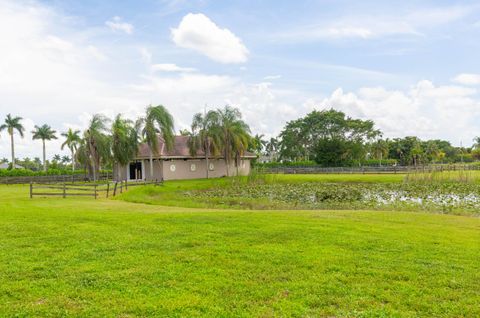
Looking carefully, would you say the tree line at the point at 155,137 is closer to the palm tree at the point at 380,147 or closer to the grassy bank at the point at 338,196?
the grassy bank at the point at 338,196

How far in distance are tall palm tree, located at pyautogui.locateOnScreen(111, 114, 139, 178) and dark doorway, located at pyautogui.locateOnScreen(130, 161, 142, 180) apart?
12.1 ft

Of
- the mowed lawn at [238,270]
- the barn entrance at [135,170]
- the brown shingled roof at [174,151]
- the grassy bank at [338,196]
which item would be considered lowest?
the grassy bank at [338,196]

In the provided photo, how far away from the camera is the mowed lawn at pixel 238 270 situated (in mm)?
4652

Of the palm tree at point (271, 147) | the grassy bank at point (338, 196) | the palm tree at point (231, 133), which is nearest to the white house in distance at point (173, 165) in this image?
the palm tree at point (231, 133)

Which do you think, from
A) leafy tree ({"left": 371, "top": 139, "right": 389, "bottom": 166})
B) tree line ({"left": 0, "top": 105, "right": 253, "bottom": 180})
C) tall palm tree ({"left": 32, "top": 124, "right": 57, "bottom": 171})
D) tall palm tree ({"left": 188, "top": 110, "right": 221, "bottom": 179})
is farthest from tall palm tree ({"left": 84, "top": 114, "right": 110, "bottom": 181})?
leafy tree ({"left": 371, "top": 139, "right": 389, "bottom": 166})

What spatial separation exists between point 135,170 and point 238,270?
36935mm

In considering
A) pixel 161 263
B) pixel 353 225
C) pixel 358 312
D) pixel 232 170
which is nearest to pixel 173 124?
pixel 232 170

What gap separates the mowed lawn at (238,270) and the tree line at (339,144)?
49051 millimetres

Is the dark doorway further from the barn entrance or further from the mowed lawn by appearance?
the mowed lawn

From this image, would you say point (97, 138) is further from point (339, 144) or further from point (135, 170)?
point (339, 144)

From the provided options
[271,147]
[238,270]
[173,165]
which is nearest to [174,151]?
[173,165]

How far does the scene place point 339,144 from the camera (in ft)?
188

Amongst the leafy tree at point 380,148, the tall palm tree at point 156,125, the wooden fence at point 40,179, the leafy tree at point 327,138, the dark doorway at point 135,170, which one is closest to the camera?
the tall palm tree at point 156,125

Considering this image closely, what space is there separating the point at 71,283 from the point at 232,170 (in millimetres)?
39468
